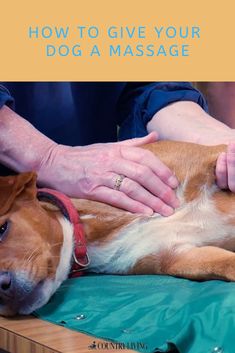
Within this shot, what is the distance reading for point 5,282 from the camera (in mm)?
1307

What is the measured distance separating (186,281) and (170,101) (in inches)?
31.2

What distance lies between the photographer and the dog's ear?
1416mm

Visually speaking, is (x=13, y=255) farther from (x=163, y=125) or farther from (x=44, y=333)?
(x=163, y=125)

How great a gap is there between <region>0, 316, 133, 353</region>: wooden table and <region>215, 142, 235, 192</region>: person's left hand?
1.78 feet

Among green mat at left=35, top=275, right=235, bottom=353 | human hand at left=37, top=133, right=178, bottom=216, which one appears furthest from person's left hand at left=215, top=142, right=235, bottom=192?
green mat at left=35, top=275, right=235, bottom=353

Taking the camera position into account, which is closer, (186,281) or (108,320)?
(108,320)

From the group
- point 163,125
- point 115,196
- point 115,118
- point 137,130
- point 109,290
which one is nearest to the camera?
point 109,290

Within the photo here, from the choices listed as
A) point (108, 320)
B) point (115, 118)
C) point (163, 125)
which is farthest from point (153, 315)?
point (115, 118)

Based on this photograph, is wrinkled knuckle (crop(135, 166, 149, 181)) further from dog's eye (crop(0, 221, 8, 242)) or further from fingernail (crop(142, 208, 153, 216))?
dog's eye (crop(0, 221, 8, 242))

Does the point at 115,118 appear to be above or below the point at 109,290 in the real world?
above

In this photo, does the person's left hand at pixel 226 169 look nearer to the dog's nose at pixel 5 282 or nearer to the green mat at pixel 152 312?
the green mat at pixel 152 312

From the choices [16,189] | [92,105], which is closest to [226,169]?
[16,189]
